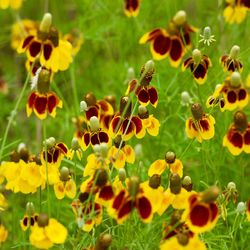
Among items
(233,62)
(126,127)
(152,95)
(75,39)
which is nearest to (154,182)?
(126,127)

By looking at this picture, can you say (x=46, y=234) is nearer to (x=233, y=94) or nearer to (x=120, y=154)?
(x=120, y=154)

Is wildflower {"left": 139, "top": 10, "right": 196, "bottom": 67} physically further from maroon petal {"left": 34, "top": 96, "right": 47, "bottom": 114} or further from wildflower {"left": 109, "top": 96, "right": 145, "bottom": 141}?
maroon petal {"left": 34, "top": 96, "right": 47, "bottom": 114}

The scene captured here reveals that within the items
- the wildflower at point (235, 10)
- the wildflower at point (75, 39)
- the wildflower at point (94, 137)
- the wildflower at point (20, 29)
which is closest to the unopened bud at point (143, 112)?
the wildflower at point (94, 137)

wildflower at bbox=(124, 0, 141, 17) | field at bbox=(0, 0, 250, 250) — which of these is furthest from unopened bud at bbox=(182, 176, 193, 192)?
wildflower at bbox=(124, 0, 141, 17)

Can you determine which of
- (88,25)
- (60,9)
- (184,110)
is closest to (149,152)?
(184,110)

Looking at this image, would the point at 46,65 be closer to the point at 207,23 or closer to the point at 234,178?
the point at 234,178

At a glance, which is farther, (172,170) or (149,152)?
(149,152)

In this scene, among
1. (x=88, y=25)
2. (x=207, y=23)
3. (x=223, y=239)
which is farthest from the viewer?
(x=88, y=25)
